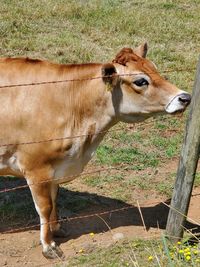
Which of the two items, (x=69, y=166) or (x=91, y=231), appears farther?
(x=91, y=231)

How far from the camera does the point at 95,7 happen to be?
12391 mm

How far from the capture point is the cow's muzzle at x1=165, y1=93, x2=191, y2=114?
531 cm

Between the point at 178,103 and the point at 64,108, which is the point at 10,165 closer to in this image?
the point at 64,108

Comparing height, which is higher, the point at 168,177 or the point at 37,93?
the point at 37,93

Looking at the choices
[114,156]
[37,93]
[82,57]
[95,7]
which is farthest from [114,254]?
[95,7]

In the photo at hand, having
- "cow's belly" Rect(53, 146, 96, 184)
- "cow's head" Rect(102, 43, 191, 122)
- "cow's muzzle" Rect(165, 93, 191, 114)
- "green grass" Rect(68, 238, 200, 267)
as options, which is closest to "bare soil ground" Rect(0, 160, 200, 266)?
"green grass" Rect(68, 238, 200, 267)

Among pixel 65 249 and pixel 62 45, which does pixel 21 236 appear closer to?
pixel 65 249

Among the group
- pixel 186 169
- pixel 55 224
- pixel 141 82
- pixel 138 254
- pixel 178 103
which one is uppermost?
pixel 141 82

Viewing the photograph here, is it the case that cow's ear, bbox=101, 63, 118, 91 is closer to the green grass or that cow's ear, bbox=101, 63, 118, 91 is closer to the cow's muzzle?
the cow's muzzle

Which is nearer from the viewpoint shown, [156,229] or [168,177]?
[156,229]

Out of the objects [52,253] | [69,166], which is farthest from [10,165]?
[52,253]

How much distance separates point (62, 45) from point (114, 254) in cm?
570

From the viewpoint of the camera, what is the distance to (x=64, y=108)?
5578 mm

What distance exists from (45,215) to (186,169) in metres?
1.34
